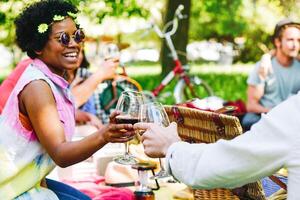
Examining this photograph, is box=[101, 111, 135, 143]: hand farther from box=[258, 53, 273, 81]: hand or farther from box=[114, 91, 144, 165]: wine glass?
box=[258, 53, 273, 81]: hand

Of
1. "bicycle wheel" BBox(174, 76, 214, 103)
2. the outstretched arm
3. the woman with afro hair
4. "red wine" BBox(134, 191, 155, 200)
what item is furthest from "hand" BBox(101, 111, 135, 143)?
"bicycle wheel" BBox(174, 76, 214, 103)

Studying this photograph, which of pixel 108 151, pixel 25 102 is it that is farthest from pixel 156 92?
pixel 25 102

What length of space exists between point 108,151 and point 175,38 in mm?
9155

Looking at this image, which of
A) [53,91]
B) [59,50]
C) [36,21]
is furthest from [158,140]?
[36,21]

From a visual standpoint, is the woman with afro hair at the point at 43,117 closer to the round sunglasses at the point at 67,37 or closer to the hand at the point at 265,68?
the round sunglasses at the point at 67,37

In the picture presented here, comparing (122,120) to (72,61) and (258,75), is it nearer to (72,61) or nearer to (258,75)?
(72,61)

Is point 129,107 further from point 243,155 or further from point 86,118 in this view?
point 86,118

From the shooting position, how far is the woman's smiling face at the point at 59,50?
3.12 meters

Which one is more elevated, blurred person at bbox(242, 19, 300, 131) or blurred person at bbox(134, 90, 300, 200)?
blurred person at bbox(134, 90, 300, 200)

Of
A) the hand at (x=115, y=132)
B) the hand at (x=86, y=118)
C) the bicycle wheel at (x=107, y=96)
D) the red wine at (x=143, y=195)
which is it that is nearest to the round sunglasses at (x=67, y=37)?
the hand at (x=115, y=132)

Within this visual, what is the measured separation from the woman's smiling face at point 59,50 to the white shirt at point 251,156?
1.15 m

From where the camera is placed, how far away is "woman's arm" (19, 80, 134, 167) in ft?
9.05

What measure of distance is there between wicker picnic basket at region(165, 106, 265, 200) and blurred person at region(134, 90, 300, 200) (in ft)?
3.12

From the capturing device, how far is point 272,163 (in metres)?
1.87
